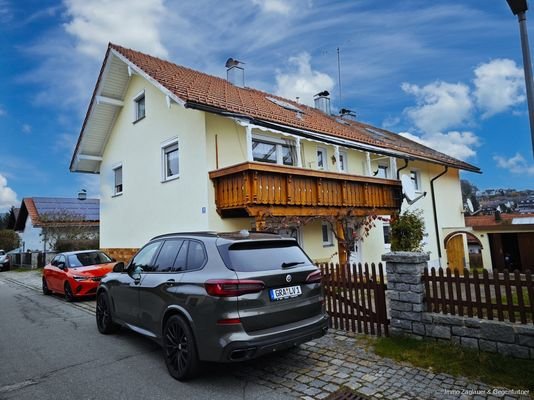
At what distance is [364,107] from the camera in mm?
26625

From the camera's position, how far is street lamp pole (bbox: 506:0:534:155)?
4449mm

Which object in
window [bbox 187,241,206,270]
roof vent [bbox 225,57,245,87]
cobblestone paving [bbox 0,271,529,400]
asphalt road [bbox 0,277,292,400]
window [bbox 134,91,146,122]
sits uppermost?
roof vent [bbox 225,57,245,87]

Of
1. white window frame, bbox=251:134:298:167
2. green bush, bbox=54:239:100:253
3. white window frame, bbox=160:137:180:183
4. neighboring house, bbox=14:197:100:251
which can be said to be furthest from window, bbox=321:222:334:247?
neighboring house, bbox=14:197:100:251

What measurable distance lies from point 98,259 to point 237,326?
980 centimetres

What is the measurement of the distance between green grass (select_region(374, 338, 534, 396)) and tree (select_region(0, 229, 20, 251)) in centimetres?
3959

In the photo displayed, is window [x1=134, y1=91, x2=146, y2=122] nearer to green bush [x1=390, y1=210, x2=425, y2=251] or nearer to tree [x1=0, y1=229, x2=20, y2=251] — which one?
green bush [x1=390, y1=210, x2=425, y2=251]

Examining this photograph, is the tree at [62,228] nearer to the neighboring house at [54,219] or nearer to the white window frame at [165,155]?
the neighboring house at [54,219]

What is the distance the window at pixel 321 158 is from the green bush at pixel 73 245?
17.3m

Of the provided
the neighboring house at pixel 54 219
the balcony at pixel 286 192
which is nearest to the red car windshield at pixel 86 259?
the balcony at pixel 286 192

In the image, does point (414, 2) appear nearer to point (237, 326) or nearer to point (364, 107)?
point (237, 326)

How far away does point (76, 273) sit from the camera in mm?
10789

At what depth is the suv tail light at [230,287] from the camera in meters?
3.97

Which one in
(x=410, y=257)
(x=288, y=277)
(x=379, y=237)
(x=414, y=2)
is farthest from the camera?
(x=379, y=237)

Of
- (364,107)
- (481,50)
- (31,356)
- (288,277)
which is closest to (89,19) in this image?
(31,356)
